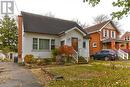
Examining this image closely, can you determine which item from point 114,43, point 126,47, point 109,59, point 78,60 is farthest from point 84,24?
point 78,60

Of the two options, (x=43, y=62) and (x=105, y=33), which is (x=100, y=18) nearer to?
(x=105, y=33)

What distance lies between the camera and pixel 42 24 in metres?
28.0

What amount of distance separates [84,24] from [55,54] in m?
59.1

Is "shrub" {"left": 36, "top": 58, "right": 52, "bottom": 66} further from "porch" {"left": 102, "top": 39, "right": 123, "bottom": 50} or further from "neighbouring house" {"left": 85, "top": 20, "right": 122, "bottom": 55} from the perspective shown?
"porch" {"left": 102, "top": 39, "right": 123, "bottom": 50}

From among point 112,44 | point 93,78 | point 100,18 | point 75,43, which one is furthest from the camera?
point 100,18

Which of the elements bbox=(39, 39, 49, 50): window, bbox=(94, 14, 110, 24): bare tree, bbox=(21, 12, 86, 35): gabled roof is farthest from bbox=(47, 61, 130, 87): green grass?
bbox=(94, 14, 110, 24): bare tree

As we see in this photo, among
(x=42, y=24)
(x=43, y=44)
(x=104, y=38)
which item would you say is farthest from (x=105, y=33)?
(x=43, y=44)

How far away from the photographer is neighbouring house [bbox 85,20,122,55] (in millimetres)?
40156

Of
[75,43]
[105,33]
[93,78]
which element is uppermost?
[105,33]

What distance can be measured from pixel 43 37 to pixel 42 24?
250 cm

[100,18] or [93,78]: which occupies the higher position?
[100,18]

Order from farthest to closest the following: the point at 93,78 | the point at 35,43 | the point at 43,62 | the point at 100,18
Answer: the point at 100,18 < the point at 35,43 < the point at 43,62 < the point at 93,78

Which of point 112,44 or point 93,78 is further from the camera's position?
point 112,44

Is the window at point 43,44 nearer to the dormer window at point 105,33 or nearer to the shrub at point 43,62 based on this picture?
the shrub at point 43,62
